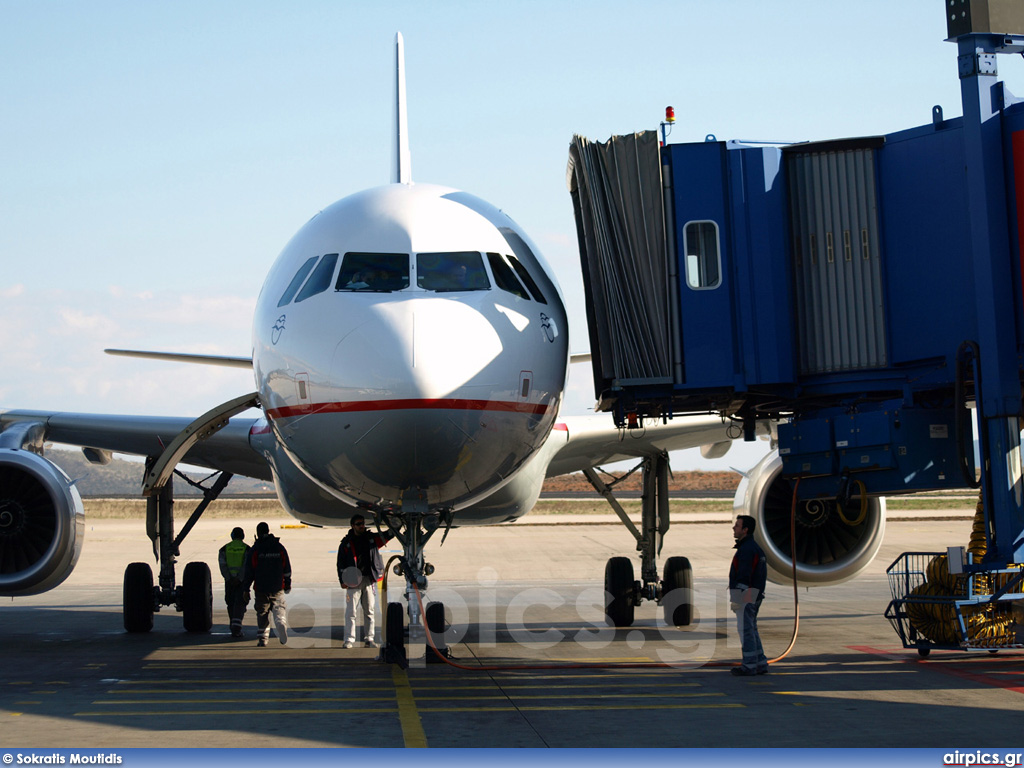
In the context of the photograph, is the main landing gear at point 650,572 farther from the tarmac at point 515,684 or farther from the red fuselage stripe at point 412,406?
the red fuselage stripe at point 412,406

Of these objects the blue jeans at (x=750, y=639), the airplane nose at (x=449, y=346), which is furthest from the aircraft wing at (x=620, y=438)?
the airplane nose at (x=449, y=346)

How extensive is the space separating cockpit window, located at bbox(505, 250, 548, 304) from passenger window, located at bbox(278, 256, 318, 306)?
5.36 feet

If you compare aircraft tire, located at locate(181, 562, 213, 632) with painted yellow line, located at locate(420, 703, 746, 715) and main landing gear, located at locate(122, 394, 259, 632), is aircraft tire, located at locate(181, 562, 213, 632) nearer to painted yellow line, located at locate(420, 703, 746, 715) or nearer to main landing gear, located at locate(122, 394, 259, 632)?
main landing gear, located at locate(122, 394, 259, 632)

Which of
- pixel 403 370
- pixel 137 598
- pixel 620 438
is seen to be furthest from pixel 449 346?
pixel 137 598

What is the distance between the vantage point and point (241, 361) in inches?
586

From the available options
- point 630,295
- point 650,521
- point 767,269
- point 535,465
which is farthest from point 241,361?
point 767,269

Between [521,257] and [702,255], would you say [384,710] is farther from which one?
[702,255]

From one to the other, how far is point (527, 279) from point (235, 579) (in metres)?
6.50

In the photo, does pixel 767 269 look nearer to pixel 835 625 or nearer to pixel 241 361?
pixel 835 625

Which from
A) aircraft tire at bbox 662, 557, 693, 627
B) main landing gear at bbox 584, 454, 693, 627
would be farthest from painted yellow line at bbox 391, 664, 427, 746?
aircraft tire at bbox 662, 557, 693, 627

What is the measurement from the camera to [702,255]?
992 cm

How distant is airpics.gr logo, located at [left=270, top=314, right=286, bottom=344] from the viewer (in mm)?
9047

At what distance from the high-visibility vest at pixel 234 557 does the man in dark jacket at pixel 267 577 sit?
1325 mm

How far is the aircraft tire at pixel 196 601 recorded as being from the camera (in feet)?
47.5
